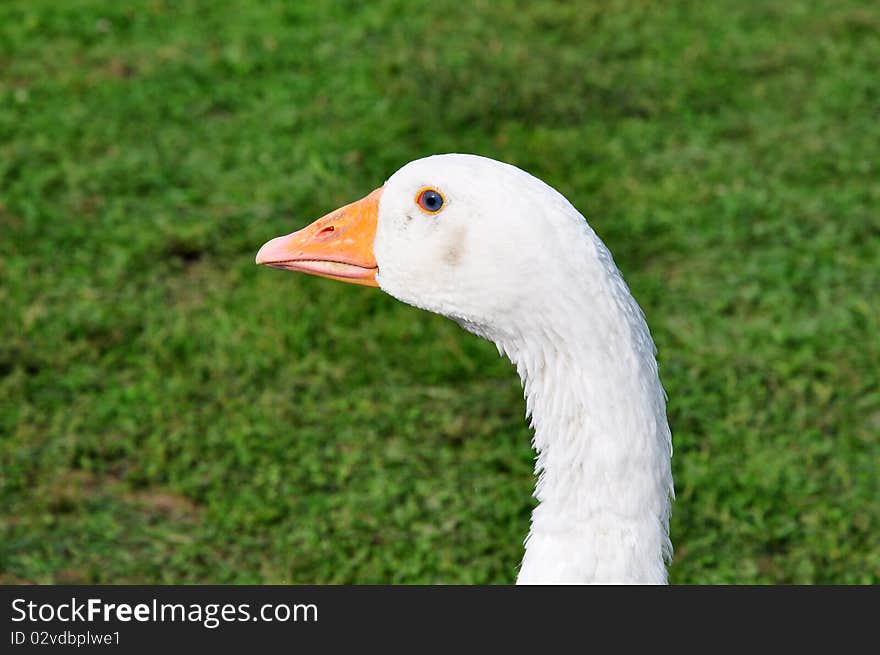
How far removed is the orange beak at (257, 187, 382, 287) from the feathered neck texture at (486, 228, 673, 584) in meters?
0.53

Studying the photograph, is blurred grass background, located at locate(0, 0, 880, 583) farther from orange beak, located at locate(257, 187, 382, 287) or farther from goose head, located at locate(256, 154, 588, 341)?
goose head, located at locate(256, 154, 588, 341)

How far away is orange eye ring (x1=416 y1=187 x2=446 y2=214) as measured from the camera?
271 centimetres

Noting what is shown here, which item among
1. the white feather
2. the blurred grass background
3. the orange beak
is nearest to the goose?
the white feather

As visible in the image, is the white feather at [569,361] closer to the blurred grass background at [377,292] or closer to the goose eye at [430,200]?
the goose eye at [430,200]

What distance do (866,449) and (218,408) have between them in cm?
267

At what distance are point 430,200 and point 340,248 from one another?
0.38 meters

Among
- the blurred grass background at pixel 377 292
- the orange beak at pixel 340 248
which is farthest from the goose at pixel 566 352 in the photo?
the blurred grass background at pixel 377 292

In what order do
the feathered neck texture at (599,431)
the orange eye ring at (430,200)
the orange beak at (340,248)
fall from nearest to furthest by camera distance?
the feathered neck texture at (599,431)
the orange eye ring at (430,200)
the orange beak at (340,248)

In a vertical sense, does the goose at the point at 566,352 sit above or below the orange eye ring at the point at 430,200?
below

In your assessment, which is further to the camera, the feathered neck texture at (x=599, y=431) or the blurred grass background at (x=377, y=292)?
the blurred grass background at (x=377, y=292)

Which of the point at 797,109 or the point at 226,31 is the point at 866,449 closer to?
the point at 797,109

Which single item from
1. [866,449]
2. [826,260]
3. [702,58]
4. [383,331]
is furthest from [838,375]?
[702,58]

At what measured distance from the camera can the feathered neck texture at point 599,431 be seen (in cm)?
252

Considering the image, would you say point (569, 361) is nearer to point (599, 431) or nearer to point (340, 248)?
point (599, 431)
